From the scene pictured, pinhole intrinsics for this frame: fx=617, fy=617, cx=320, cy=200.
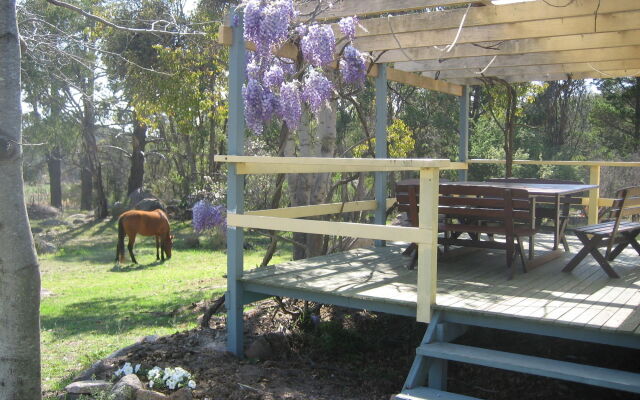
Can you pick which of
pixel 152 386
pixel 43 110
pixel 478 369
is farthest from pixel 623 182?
pixel 43 110

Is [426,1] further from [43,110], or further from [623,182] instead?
[43,110]

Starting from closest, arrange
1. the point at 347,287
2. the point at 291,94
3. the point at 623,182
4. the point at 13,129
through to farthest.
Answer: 1. the point at 13,129
2. the point at 347,287
3. the point at 291,94
4. the point at 623,182

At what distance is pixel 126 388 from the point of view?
4.22 m

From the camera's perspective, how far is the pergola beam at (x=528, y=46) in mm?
6711

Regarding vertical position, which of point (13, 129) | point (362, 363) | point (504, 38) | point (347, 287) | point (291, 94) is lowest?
point (362, 363)

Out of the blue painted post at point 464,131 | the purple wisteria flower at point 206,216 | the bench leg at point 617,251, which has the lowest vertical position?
the bench leg at point 617,251

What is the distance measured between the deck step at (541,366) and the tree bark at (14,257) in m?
2.46

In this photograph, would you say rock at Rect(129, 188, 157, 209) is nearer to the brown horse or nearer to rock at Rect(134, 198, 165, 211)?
rock at Rect(134, 198, 165, 211)

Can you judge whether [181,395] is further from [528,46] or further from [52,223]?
[52,223]

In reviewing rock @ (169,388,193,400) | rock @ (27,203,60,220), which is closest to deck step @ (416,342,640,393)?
rock @ (169,388,193,400)

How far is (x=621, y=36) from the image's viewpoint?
666cm

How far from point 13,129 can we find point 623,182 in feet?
50.3

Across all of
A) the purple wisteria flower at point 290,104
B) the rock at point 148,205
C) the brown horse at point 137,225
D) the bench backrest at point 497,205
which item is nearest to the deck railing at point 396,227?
the purple wisteria flower at point 290,104

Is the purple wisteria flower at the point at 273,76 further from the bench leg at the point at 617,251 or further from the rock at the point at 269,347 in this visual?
the bench leg at the point at 617,251
